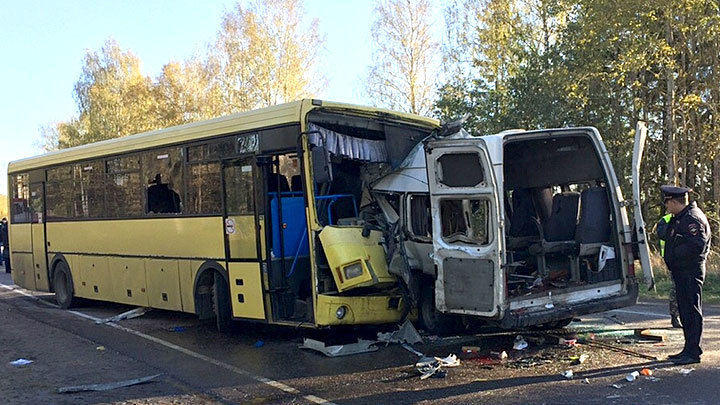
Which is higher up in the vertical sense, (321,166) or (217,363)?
(321,166)

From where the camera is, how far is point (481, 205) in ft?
24.0

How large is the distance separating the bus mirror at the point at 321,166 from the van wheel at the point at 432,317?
6.46ft

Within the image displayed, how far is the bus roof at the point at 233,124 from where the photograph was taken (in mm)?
8125

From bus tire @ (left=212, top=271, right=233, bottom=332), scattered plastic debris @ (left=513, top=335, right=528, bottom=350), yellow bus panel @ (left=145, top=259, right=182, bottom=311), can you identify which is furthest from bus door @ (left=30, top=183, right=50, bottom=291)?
scattered plastic debris @ (left=513, top=335, right=528, bottom=350)

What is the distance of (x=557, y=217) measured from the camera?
8484 millimetres

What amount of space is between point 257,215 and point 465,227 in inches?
109

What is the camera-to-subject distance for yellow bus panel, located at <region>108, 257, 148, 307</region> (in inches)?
439

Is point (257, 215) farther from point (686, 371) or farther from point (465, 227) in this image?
point (686, 371)

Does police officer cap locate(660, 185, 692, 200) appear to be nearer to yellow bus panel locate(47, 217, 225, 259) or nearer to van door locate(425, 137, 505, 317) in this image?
van door locate(425, 137, 505, 317)

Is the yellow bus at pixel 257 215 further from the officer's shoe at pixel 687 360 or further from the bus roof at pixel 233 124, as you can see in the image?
the officer's shoe at pixel 687 360

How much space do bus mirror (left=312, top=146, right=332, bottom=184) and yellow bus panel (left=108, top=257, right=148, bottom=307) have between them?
483 cm

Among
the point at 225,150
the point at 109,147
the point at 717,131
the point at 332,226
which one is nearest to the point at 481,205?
the point at 332,226

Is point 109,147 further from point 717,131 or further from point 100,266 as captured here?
point 717,131


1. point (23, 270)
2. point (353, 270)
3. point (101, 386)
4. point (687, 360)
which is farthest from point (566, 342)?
point (23, 270)
